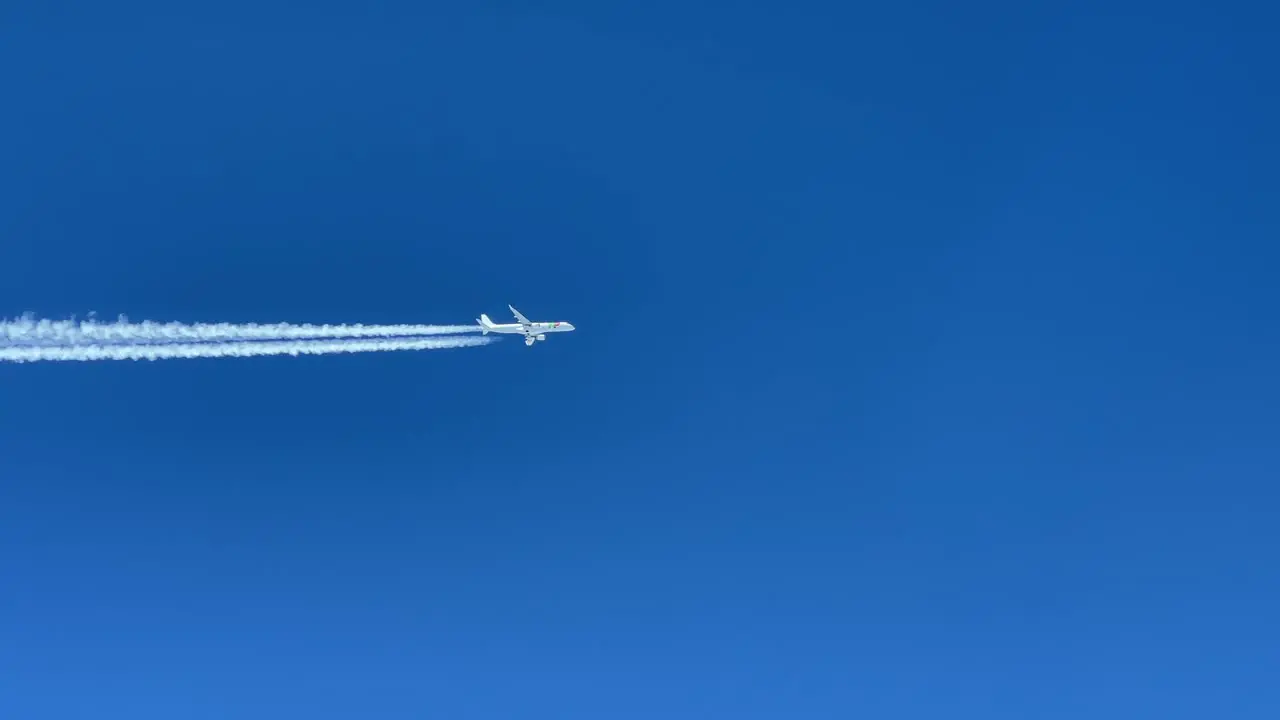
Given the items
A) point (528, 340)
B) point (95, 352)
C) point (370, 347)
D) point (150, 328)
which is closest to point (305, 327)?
point (370, 347)

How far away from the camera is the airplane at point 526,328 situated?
118 metres

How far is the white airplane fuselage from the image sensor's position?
118m

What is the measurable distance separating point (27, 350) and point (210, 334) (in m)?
15.9

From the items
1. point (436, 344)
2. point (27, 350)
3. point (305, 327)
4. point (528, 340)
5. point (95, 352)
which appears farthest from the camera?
point (528, 340)

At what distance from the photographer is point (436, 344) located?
328 ft

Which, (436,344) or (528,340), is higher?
(528,340)

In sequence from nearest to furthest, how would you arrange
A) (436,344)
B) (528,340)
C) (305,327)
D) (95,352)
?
(95,352)
(305,327)
(436,344)
(528,340)

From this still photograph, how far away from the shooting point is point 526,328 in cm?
11950

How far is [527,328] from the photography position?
119562mm

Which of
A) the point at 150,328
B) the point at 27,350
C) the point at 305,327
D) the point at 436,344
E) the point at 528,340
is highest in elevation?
the point at 528,340

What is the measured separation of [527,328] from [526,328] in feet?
0.48

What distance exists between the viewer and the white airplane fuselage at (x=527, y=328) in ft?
387

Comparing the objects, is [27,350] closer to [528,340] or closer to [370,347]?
[370,347]

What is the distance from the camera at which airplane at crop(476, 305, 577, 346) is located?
11788cm
